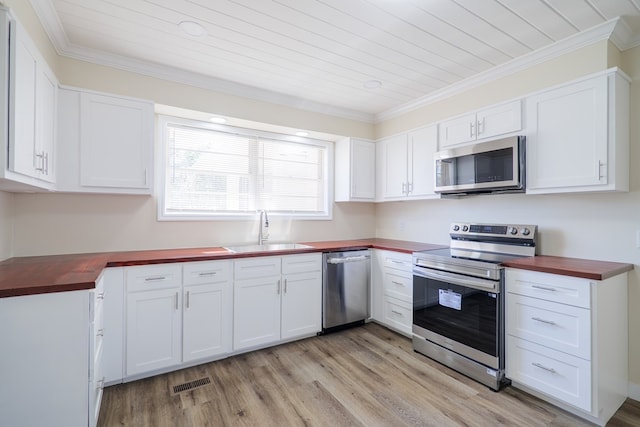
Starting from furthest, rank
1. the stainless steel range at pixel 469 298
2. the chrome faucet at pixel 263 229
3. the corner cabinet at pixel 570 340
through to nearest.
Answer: the chrome faucet at pixel 263 229 < the stainless steel range at pixel 469 298 < the corner cabinet at pixel 570 340

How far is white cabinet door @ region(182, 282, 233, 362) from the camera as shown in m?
2.46

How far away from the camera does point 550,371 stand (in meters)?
2.02

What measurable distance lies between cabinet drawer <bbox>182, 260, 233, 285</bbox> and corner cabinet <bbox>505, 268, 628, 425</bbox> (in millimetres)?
2255

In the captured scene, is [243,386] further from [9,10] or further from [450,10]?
[450,10]

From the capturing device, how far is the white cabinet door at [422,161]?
3.21 metres

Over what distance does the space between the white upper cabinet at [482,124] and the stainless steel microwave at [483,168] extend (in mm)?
144

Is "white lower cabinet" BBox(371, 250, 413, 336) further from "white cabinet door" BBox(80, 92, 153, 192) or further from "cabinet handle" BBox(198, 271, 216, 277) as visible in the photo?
"white cabinet door" BBox(80, 92, 153, 192)

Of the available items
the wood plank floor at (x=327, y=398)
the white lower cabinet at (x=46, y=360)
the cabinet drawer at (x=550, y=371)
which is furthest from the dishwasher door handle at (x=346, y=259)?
the white lower cabinet at (x=46, y=360)

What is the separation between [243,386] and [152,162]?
1.99 metres

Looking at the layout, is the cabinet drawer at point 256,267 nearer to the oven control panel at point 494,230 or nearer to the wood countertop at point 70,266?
the wood countertop at point 70,266

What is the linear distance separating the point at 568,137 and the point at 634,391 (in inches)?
73.8

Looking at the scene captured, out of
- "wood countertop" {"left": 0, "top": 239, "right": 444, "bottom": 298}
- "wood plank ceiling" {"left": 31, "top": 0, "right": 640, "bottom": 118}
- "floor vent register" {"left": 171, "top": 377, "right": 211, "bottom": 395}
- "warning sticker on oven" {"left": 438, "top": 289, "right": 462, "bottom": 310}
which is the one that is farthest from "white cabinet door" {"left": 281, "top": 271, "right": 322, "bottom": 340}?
"wood plank ceiling" {"left": 31, "top": 0, "right": 640, "bottom": 118}

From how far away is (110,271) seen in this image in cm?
219

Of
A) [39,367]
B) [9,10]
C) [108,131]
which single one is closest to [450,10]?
[9,10]
